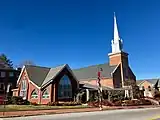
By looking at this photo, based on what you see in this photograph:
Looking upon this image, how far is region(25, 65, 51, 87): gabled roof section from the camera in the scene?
41.2 metres

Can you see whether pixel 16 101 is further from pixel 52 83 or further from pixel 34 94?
pixel 52 83

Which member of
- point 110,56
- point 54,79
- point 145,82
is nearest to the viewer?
point 54,79

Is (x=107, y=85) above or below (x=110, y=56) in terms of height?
below

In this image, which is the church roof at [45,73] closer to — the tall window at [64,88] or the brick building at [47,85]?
the brick building at [47,85]

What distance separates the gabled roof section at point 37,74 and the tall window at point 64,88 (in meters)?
4.00

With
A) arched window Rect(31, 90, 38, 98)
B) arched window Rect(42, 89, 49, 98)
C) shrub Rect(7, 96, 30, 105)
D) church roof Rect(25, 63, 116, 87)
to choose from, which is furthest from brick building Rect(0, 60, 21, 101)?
shrub Rect(7, 96, 30, 105)

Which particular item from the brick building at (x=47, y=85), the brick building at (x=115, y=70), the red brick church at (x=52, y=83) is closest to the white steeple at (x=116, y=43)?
the brick building at (x=115, y=70)

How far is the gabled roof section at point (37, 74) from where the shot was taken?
4123cm

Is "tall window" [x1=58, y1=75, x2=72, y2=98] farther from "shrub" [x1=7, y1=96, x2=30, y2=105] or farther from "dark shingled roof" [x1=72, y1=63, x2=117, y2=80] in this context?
"dark shingled roof" [x1=72, y1=63, x2=117, y2=80]

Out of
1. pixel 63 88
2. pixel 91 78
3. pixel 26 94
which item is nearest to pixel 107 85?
pixel 91 78

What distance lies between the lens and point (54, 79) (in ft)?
128

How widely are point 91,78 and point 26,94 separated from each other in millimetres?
20422

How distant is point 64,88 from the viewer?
40781mm

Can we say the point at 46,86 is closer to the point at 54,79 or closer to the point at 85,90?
the point at 54,79
